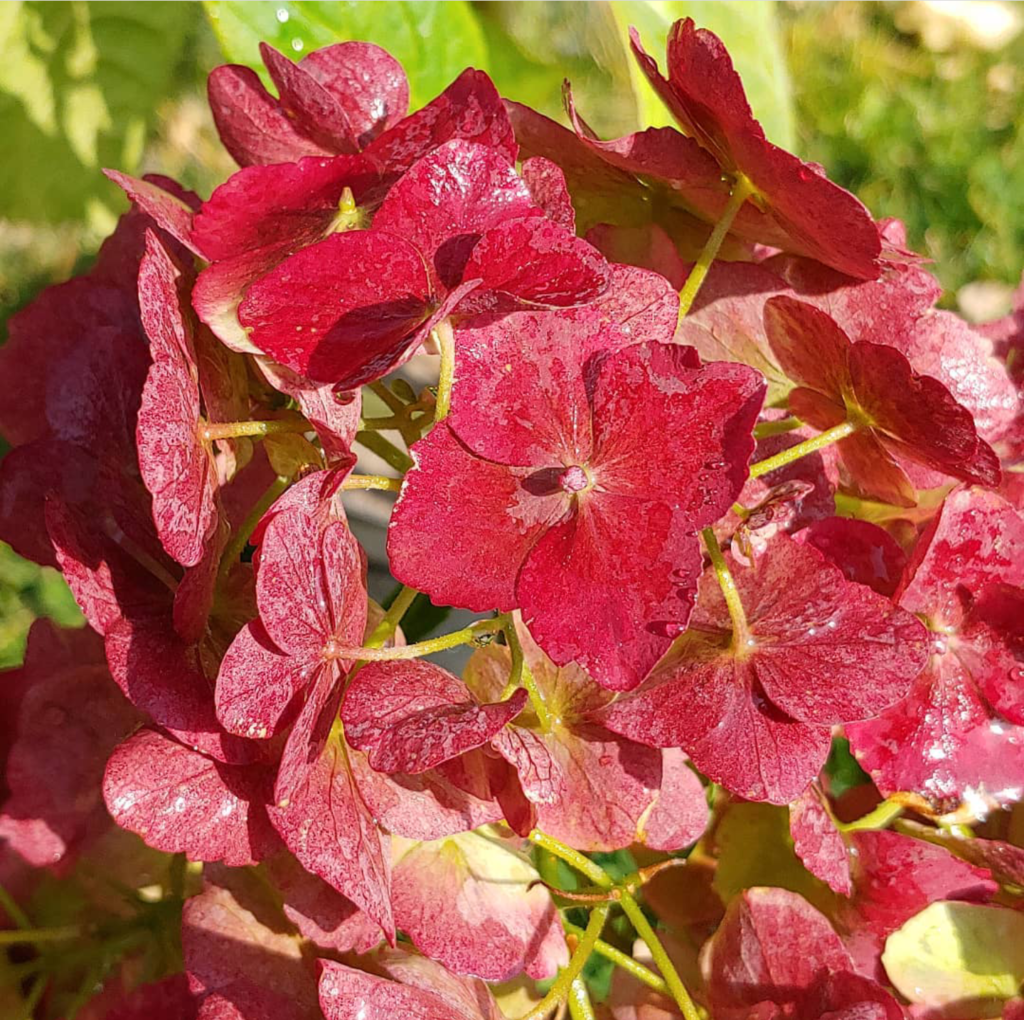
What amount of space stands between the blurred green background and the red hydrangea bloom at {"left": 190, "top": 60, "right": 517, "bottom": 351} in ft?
0.71

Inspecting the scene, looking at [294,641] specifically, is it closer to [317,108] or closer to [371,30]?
[317,108]

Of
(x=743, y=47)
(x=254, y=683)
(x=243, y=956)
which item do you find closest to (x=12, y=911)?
(x=243, y=956)

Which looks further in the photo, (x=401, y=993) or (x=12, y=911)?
(x=12, y=911)

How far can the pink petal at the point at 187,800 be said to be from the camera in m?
0.35

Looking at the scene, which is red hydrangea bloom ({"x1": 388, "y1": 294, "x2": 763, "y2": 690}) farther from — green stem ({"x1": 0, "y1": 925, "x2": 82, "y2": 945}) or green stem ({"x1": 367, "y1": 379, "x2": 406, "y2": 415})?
green stem ({"x1": 0, "y1": 925, "x2": 82, "y2": 945})

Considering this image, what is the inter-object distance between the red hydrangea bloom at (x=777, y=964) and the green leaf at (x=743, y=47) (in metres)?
0.39

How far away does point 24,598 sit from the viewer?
126 centimetres

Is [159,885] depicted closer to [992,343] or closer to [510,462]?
[510,462]

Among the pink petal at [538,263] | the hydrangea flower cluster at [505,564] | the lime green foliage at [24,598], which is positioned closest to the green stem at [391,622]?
the hydrangea flower cluster at [505,564]

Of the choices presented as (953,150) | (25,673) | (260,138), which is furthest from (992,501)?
(953,150)

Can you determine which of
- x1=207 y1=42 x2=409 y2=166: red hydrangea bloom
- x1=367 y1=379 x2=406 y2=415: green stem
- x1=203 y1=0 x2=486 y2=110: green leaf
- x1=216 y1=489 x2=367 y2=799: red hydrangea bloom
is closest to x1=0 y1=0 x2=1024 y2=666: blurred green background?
x1=203 y1=0 x2=486 y2=110: green leaf

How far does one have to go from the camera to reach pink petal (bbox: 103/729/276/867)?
13.6 inches

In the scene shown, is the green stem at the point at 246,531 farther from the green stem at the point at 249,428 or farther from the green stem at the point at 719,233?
the green stem at the point at 719,233

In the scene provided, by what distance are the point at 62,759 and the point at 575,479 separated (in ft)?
0.79
